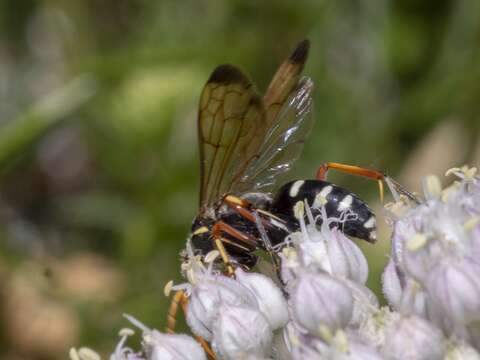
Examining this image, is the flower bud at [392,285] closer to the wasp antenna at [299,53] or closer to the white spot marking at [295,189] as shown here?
the white spot marking at [295,189]

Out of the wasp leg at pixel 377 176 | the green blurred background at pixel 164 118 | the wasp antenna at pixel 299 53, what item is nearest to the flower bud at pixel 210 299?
the wasp leg at pixel 377 176

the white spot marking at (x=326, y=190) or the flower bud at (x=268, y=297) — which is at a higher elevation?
the white spot marking at (x=326, y=190)

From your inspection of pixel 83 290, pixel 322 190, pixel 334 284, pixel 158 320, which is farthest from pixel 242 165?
pixel 83 290

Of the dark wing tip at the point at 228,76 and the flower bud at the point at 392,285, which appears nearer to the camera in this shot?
the flower bud at the point at 392,285

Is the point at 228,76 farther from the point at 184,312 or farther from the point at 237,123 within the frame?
the point at 184,312

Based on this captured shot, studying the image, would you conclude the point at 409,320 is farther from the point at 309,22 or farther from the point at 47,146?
the point at 47,146

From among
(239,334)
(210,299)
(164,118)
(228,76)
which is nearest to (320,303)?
(239,334)
